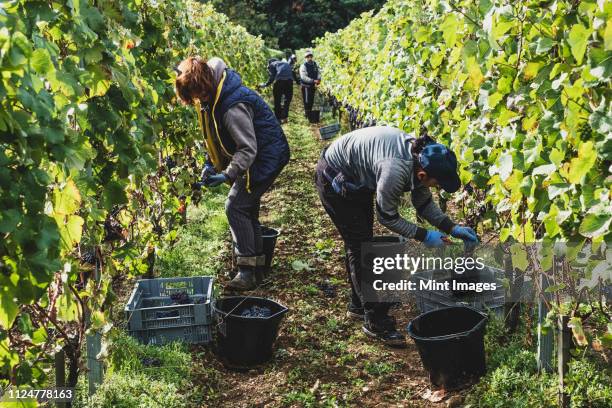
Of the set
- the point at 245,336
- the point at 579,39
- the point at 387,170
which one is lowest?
the point at 245,336

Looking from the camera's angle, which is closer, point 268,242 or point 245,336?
point 245,336

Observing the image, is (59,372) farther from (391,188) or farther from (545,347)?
(545,347)

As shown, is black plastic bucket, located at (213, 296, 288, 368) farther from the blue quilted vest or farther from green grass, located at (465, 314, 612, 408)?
green grass, located at (465, 314, 612, 408)

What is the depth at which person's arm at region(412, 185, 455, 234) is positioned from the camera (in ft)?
13.8

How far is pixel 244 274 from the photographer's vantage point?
202 inches

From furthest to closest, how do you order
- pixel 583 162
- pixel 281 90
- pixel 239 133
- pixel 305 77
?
pixel 305 77, pixel 281 90, pixel 239 133, pixel 583 162

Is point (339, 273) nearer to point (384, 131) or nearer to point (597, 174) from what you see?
point (384, 131)

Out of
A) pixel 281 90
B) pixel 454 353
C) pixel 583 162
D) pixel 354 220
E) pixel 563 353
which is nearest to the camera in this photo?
pixel 583 162

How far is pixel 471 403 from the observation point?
11.6 ft

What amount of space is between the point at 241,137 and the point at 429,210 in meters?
1.40

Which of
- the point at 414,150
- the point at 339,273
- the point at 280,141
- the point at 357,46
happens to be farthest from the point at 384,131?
the point at 357,46

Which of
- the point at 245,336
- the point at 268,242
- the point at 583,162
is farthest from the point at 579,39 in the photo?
the point at 268,242

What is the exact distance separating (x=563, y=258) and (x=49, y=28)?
8.09ft

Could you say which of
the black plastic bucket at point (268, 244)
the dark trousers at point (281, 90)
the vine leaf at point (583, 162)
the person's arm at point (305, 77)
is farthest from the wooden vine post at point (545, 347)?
the person's arm at point (305, 77)
